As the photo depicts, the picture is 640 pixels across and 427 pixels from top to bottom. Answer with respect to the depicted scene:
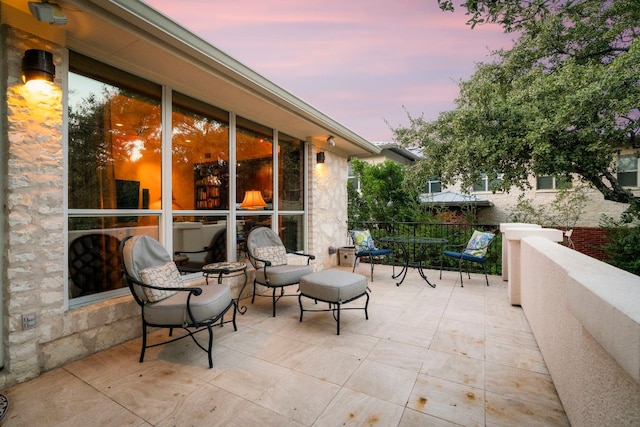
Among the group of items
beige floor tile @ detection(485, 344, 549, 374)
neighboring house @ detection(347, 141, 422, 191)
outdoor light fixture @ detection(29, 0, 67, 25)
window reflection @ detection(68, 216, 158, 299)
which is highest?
neighboring house @ detection(347, 141, 422, 191)

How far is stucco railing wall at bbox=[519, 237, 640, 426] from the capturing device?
0.81 meters

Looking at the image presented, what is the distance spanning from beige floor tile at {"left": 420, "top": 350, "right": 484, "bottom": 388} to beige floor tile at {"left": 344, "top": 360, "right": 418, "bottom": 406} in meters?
0.18

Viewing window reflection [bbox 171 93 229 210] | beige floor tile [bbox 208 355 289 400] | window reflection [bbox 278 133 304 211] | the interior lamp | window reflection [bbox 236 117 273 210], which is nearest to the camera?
beige floor tile [bbox 208 355 289 400]

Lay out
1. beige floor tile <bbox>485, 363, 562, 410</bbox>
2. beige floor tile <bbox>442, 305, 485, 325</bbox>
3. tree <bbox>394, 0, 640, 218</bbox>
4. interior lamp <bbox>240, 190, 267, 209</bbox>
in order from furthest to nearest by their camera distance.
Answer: tree <bbox>394, 0, 640, 218</bbox> → interior lamp <bbox>240, 190, 267, 209</bbox> → beige floor tile <bbox>442, 305, 485, 325</bbox> → beige floor tile <bbox>485, 363, 562, 410</bbox>

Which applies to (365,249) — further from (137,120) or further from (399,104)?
(399,104)

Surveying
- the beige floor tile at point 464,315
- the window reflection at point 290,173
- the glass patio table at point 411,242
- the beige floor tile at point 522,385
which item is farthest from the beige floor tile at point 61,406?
the glass patio table at point 411,242

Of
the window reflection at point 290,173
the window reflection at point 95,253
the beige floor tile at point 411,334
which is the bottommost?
the beige floor tile at point 411,334

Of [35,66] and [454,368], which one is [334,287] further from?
[35,66]

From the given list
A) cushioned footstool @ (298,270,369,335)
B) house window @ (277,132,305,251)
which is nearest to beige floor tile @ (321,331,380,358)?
cushioned footstool @ (298,270,369,335)

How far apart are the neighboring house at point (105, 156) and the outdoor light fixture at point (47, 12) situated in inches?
0.6

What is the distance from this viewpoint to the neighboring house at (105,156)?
209 centimetres

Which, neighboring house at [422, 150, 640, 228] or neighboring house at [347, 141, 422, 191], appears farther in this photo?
neighboring house at [347, 141, 422, 191]

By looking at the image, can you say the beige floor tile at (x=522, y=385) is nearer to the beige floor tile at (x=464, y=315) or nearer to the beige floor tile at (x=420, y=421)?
the beige floor tile at (x=420, y=421)

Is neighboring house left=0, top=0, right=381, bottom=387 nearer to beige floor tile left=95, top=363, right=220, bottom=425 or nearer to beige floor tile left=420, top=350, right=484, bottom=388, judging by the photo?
beige floor tile left=95, top=363, right=220, bottom=425
